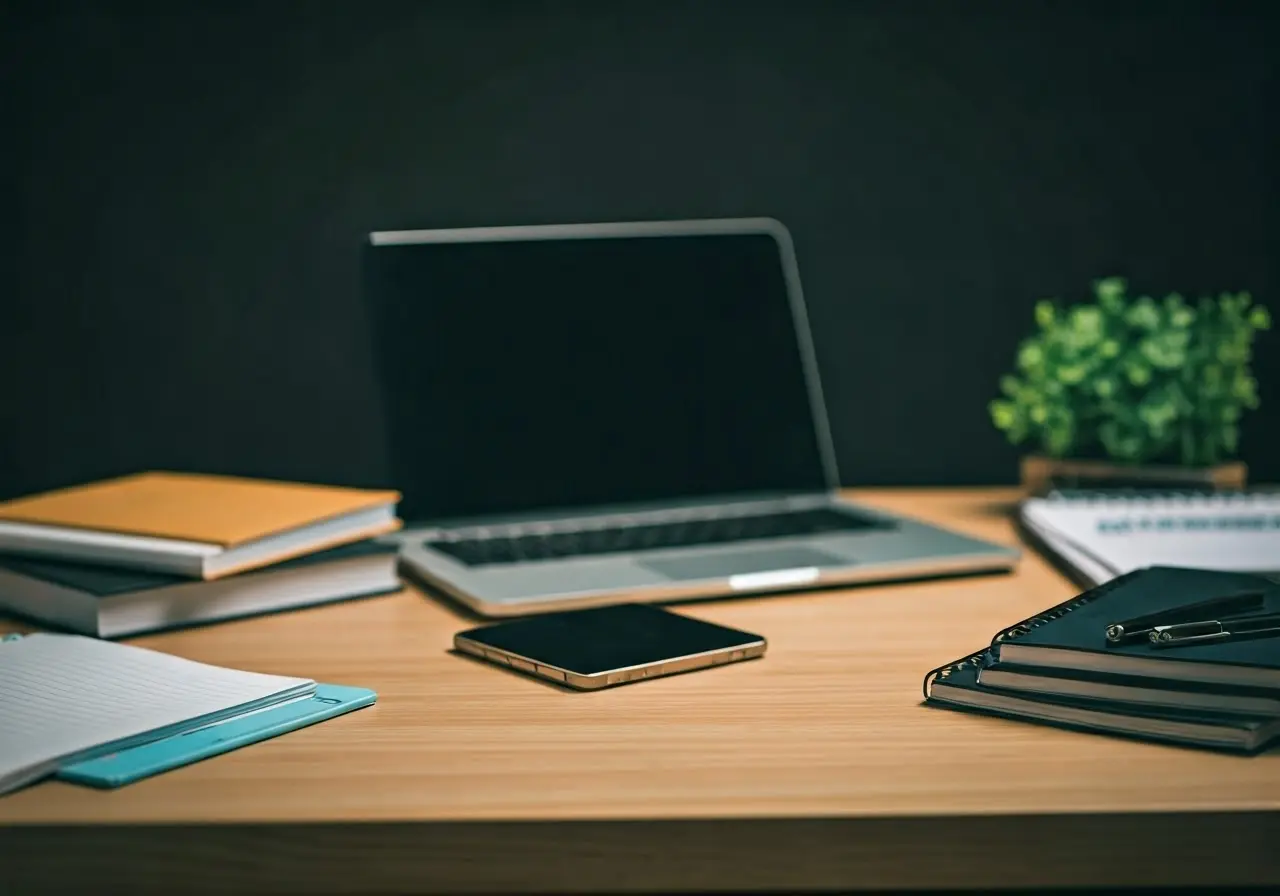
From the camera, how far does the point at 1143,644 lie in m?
0.71

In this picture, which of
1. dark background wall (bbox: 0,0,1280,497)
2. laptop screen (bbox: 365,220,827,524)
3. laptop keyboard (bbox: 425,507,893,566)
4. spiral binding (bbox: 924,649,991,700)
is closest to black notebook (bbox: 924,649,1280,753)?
spiral binding (bbox: 924,649,991,700)

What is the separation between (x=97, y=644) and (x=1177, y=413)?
0.92 m

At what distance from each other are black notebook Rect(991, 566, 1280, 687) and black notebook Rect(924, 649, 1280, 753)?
0.05 feet

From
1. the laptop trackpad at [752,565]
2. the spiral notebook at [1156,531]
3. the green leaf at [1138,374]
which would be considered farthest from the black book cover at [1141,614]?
the green leaf at [1138,374]

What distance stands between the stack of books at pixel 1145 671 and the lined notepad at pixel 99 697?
360 millimetres

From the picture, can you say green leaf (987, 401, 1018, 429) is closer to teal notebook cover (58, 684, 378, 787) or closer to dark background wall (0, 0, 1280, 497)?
dark background wall (0, 0, 1280, 497)

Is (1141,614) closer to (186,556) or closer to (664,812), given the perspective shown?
(664,812)

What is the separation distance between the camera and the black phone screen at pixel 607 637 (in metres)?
0.80

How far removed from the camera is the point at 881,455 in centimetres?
155

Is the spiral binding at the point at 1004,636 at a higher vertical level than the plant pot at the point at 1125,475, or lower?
lower

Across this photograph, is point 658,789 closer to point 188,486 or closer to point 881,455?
point 188,486

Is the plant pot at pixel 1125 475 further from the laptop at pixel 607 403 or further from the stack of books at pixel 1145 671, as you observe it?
the stack of books at pixel 1145 671

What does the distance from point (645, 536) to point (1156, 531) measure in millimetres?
396

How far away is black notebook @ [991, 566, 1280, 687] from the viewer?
2.19ft
